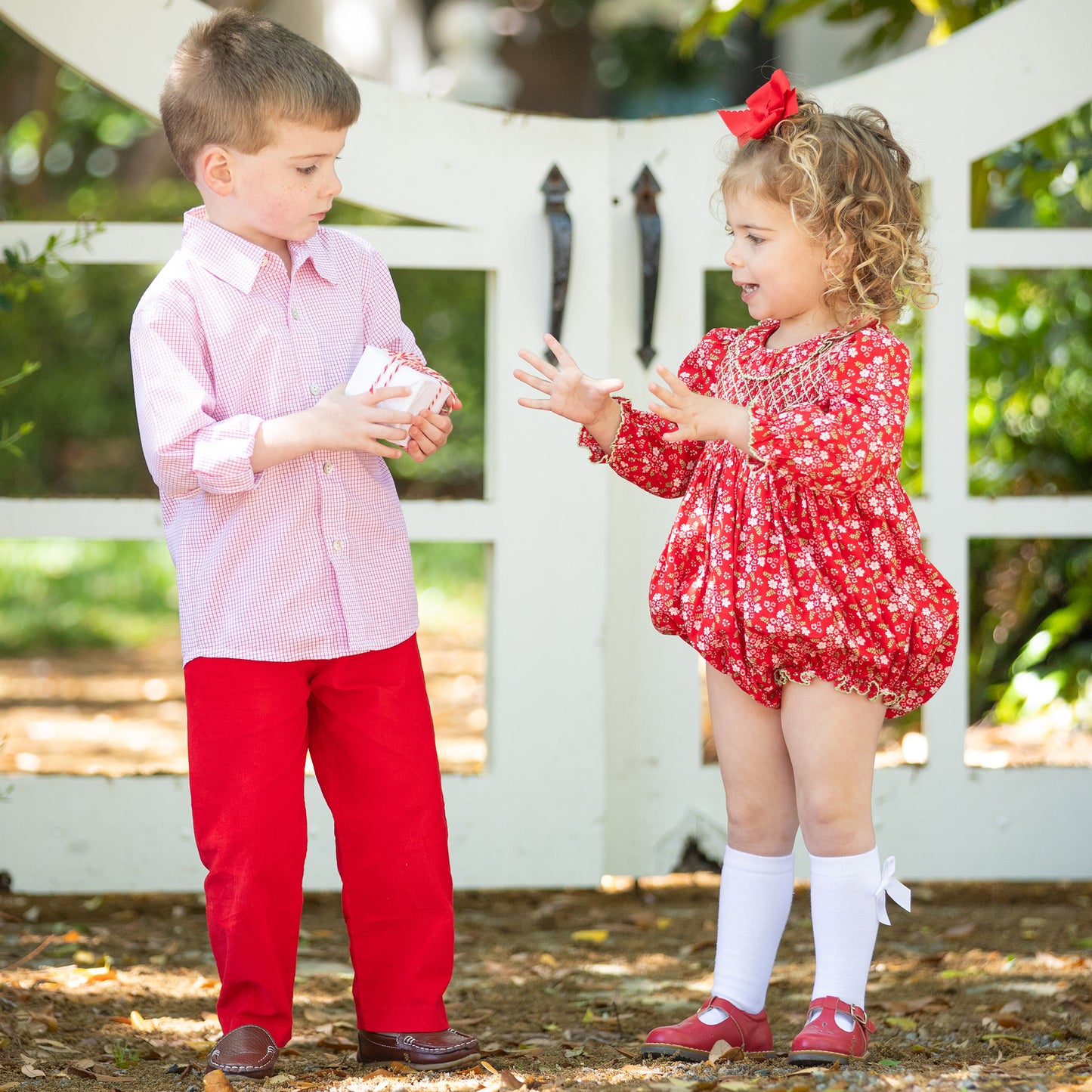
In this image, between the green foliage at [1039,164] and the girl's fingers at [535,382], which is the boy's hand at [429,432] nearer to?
the girl's fingers at [535,382]

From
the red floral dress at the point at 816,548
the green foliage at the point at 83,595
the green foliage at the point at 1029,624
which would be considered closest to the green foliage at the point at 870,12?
the green foliage at the point at 1029,624

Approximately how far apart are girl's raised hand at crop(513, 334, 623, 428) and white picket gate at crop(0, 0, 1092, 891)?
72cm

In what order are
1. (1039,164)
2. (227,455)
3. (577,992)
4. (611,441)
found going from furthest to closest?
1. (1039,164)
2. (577,992)
3. (611,441)
4. (227,455)

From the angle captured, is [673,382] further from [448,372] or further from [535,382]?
[448,372]

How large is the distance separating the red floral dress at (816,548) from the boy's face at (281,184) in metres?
0.64

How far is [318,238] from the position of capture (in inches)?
79.0

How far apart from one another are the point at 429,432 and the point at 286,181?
381 mm

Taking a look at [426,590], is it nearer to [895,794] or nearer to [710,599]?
[895,794]

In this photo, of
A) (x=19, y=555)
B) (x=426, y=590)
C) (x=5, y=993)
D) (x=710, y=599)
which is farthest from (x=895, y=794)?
(x=19, y=555)

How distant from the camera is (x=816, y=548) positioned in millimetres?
1897

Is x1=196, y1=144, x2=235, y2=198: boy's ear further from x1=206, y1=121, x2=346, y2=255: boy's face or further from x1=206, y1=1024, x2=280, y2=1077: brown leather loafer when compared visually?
x1=206, y1=1024, x2=280, y2=1077: brown leather loafer

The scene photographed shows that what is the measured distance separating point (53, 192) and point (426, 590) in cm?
303

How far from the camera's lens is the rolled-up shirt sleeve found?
1773 mm

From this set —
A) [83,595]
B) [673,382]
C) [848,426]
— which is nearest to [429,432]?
[673,382]
